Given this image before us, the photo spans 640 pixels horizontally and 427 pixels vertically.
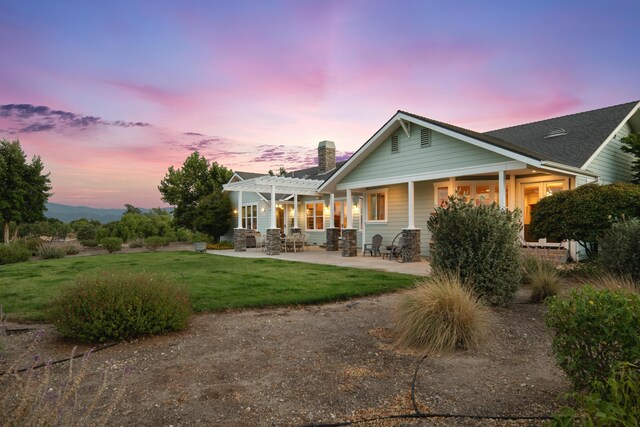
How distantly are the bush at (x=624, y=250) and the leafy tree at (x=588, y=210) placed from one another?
4.55 feet

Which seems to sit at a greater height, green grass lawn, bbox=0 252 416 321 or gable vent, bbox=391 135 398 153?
gable vent, bbox=391 135 398 153

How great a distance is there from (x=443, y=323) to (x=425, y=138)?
33.2 feet

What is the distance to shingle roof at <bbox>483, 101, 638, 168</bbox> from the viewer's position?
1208 cm

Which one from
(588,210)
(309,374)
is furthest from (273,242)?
(309,374)

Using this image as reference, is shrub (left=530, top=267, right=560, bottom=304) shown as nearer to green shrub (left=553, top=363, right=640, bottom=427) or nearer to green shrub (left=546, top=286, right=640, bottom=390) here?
green shrub (left=546, top=286, right=640, bottom=390)

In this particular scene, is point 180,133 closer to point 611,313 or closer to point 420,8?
point 420,8

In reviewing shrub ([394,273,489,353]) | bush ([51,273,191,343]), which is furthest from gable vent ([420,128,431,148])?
bush ([51,273,191,343])

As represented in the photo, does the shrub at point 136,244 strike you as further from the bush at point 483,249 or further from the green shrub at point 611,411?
the green shrub at point 611,411

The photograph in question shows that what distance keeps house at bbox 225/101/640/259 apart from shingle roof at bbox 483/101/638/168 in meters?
0.03

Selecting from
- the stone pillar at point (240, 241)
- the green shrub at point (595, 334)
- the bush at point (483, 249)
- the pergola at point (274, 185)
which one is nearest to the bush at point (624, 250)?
the bush at point (483, 249)

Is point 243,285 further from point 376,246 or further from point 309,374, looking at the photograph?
point 376,246

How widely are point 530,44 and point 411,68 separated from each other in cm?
421

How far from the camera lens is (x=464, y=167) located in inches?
469

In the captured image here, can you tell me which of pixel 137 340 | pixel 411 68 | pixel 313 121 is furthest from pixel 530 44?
pixel 137 340
